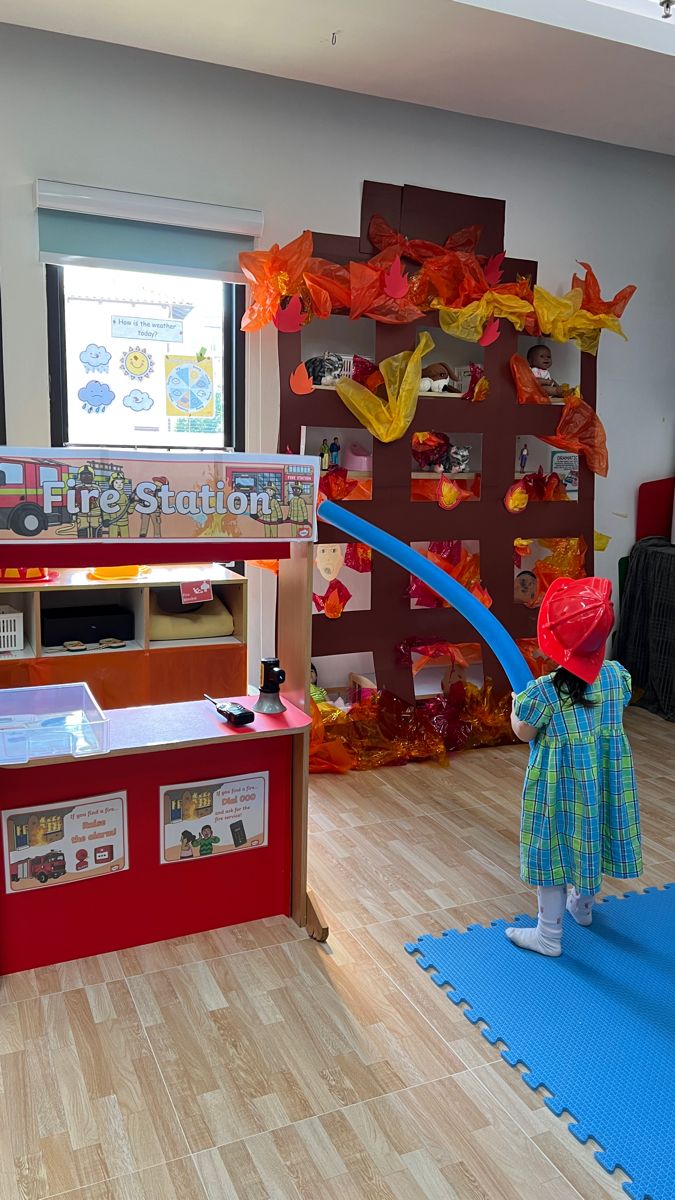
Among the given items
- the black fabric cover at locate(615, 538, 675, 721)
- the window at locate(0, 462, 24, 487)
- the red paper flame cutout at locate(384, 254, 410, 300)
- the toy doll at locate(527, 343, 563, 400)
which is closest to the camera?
the window at locate(0, 462, 24, 487)

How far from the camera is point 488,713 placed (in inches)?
161

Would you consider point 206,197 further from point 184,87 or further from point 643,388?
point 643,388

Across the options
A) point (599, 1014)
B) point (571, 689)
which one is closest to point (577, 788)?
point (571, 689)

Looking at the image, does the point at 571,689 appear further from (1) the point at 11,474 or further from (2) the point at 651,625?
(2) the point at 651,625

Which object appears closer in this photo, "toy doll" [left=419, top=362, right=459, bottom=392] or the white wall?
the white wall

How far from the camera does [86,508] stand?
212cm

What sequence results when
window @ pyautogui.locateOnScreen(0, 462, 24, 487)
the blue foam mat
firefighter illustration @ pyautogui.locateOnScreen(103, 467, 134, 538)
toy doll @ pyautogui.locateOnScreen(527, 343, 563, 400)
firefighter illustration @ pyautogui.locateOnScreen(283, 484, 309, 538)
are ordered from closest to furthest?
the blue foam mat < window @ pyautogui.locateOnScreen(0, 462, 24, 487) < firefighter illustration @ pyautogui.locateOnScreen(103, 467, 134, 538) < firefighter illustration @ pyautogui.locateOnScreen(283, 484, 309, 538) < toy doll @ pyautogui.locateOnScreen(527, 343, 563, 400)

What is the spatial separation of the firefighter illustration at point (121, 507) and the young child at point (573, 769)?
42.4 inches

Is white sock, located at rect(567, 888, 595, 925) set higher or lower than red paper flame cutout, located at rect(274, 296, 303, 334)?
lower

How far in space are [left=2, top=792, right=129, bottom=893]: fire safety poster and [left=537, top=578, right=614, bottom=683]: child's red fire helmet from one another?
3.91ft

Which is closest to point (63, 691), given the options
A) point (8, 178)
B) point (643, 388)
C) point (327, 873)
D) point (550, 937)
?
point (327, 873)

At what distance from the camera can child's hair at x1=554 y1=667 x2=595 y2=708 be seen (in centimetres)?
228

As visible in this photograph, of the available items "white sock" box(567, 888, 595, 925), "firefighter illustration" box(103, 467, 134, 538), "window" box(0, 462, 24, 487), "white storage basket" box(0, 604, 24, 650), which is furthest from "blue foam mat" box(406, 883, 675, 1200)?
"white storage basket" box(0, 604, 24, 650)

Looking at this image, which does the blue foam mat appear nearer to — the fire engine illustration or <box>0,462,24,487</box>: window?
the fire engine illustration
